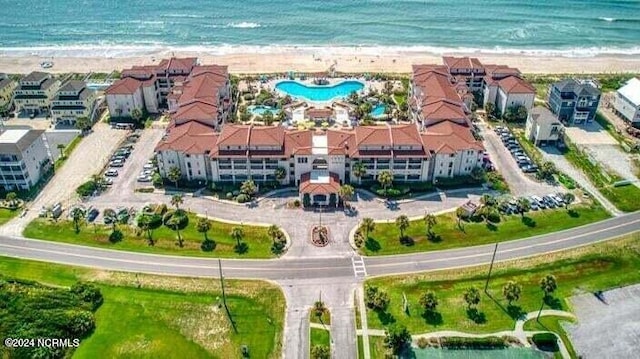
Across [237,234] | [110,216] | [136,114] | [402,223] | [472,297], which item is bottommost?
[472,297]

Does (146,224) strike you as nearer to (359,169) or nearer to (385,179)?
(359,169)

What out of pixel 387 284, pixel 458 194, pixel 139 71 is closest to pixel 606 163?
pixel 458 194

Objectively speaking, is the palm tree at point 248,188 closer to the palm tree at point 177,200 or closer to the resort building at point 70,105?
the palm tree at point 177,200

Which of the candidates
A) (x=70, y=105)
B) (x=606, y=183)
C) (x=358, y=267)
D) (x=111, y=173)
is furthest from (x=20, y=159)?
(x=606, y=183)

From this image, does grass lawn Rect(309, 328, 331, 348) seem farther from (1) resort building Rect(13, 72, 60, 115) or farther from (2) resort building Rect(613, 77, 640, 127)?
(1) resort building Rect(13, 72, 60, 115)

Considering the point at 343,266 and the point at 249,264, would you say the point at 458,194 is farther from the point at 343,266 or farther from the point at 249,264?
the point at 249,264

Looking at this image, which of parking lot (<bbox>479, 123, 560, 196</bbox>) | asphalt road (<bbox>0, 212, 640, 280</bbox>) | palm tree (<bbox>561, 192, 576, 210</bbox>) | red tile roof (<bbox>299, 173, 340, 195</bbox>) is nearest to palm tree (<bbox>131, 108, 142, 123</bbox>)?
asphalt road (<bbox>0, 212, 640, 280</bbox>)
